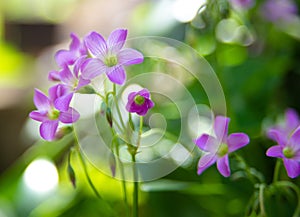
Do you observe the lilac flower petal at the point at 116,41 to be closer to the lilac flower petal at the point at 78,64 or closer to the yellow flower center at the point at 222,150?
the lilac flower petal at the point at 78,64

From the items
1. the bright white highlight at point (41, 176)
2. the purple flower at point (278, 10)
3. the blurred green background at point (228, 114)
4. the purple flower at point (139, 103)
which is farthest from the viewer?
the purple flower at point (278, 10)

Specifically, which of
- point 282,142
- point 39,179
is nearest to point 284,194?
point 282,142

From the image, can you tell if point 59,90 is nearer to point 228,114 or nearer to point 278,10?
point 228,114

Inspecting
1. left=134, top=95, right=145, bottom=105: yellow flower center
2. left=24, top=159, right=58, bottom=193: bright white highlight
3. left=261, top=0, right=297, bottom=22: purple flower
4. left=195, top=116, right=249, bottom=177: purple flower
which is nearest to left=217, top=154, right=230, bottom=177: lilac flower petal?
left=195, top=116, right=249, bottom=177: purple flower

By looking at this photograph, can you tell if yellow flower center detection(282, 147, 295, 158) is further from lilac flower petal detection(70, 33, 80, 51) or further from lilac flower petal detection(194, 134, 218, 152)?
lilac flower petal detection(70, 33, 80, 51)

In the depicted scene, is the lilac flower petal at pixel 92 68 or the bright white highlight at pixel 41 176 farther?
the bright white highlight at pixel 41 176

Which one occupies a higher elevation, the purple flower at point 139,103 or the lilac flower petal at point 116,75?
the lilac flower petal at point 116,75

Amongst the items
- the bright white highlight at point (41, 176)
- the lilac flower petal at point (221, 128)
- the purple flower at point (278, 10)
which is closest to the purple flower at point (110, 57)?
the lilac flower petal at point (221, 128)
